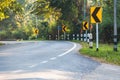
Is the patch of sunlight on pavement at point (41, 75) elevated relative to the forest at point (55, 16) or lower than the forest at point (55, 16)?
lower

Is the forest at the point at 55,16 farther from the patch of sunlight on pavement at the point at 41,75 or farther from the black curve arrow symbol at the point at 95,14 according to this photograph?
the patch of sunlight on pavement at the point at 41,75

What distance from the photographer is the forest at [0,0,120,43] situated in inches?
1770

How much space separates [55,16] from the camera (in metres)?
59.2

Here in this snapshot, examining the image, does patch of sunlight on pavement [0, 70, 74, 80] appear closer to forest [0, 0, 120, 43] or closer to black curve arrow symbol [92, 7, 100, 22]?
black curve arrow symbol [92, 7, 100, 22]

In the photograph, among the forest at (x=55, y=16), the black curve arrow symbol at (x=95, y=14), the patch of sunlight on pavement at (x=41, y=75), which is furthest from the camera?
the forest at (x=55, y=16)

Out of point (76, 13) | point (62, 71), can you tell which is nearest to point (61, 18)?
point (76, 13)

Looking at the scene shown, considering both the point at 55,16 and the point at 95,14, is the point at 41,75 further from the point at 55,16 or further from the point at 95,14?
the point at 55,16

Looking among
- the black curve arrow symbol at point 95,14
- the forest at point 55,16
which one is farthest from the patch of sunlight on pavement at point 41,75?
the forest at point 55,16

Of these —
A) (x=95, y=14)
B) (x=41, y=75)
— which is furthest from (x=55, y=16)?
(x=41, y=75)

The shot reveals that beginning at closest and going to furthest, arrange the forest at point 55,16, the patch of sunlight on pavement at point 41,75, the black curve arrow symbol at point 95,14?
the patch of sunlight on pavement at point 41,75, the black curve arrow symbol at point 95,14, the forest at point 55,16

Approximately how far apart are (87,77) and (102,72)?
65.8 inches

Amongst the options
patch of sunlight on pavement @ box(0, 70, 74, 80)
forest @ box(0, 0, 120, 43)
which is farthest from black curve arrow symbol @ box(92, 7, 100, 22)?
forest @ box(0, 0, 120, 43)

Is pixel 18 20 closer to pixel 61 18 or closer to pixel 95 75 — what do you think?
pixel 61 18

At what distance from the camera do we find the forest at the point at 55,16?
44966mm
